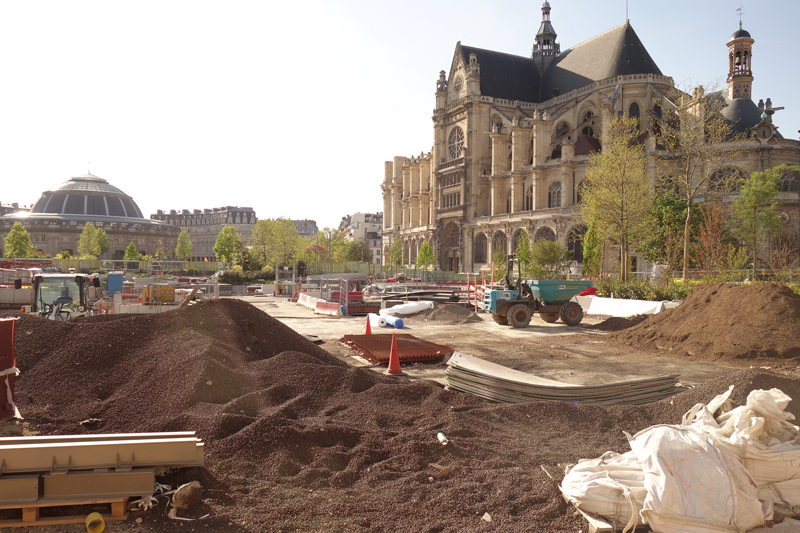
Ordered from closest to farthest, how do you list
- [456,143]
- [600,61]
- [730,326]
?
[730,326] < [600,61] < [456,143]

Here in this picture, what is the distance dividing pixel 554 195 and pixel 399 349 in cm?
4404

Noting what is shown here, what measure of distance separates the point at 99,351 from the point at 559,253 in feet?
115

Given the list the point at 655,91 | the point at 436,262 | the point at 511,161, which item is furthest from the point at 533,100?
the point at 436,262

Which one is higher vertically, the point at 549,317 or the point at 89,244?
the point at 89,244

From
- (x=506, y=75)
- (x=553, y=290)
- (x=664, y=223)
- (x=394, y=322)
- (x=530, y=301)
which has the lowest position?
(x=394, y=322)

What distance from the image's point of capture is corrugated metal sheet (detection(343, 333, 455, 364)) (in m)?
12.8

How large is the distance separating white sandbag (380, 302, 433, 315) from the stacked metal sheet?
634 inches

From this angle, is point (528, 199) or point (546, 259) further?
point (528, 199)

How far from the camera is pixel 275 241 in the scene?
2384 inches

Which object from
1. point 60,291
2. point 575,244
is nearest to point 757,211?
point 575,244

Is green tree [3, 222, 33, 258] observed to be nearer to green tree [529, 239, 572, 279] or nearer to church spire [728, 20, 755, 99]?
green tree [529, 239, 572, 279]

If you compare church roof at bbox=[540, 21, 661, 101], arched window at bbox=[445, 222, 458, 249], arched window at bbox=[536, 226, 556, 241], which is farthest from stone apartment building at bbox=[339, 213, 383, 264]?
arched window at bbox=[536, 226, 556, 241]

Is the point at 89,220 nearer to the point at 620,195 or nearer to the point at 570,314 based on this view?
the point at 620,195

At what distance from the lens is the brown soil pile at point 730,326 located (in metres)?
12.9
